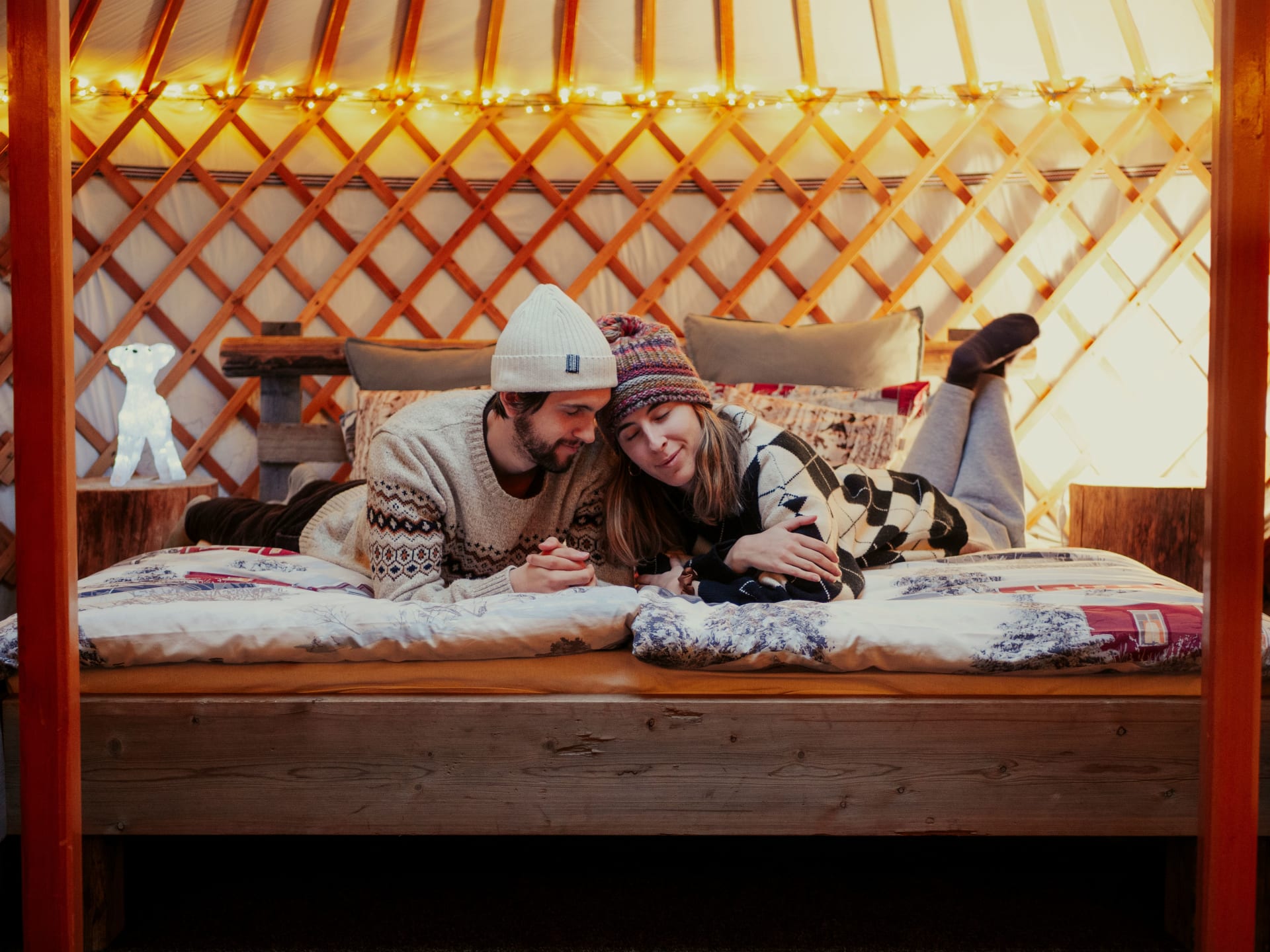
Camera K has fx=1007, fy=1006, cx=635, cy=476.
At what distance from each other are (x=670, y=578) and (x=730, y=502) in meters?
0.12

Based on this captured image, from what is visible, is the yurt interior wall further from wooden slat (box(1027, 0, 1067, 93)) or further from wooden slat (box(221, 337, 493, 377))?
wooden slat (box(221, 337, 493, 377))

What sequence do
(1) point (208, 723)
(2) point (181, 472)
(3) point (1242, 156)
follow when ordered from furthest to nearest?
(2) point (181, 472)
(1) point (208, 723)
(3) point (1242, 156)

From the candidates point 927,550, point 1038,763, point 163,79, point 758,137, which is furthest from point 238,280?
point 1038,763

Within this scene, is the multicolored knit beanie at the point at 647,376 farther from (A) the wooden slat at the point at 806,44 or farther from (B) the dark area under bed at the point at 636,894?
(A) the wooden slat at the point at 806,44

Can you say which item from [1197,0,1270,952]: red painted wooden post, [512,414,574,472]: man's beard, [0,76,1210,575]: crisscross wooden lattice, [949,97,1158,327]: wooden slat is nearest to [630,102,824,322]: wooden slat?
[0,76,1210,575]: crisscross wooden lattice

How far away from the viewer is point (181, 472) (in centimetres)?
222

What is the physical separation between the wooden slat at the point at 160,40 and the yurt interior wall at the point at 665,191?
0.01m

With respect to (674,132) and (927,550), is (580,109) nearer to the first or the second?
(674,132)

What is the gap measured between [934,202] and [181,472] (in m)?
1.96

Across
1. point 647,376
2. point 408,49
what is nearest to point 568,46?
point 408,49

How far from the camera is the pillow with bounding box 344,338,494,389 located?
1.95m

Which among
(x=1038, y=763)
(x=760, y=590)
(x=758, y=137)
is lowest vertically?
(x=1038, y=763)

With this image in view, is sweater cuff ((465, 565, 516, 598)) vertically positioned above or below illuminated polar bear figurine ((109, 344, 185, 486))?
below

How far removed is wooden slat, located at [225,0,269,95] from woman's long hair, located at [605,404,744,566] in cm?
173
